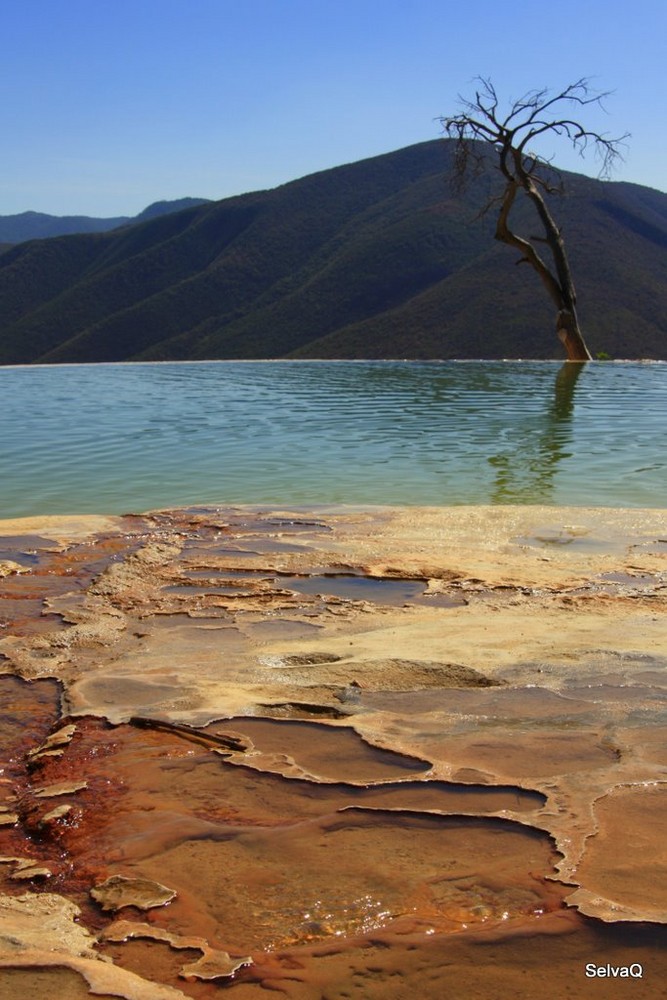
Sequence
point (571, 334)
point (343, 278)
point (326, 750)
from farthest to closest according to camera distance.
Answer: point (343, 278)
point (571, 334)
point (326, 750)

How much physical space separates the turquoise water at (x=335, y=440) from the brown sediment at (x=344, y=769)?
9.44 feet

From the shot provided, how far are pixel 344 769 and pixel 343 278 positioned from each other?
52.0 metres

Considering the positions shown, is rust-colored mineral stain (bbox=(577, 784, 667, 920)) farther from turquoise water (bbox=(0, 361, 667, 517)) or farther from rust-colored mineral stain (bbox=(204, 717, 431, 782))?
turquoise water (bbox=(0, 361, 667, 517))

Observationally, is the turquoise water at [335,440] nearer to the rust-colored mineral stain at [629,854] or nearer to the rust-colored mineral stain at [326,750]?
the rust-colored mineral stain at [326,750]

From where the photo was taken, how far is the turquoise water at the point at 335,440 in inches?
308

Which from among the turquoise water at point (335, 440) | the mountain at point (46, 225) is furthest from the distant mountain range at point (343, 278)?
the mountain at point (46, 225)

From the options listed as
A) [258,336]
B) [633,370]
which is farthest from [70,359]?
[633,370]

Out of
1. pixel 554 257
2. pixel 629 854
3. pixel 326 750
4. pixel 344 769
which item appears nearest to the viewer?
pixel 629 854

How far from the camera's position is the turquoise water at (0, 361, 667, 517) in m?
7.82

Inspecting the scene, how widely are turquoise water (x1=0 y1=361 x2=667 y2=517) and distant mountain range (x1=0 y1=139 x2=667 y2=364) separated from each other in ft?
65.5

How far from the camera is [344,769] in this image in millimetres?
2746

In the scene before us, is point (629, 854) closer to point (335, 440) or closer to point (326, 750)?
point (326, 750)

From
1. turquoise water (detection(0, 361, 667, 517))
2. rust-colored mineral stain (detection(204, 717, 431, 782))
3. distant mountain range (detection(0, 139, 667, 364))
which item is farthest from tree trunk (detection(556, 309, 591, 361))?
rust-colored mineral stain (detection(204, 717, 431, 782))

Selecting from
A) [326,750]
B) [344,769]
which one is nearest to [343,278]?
[326,750]
